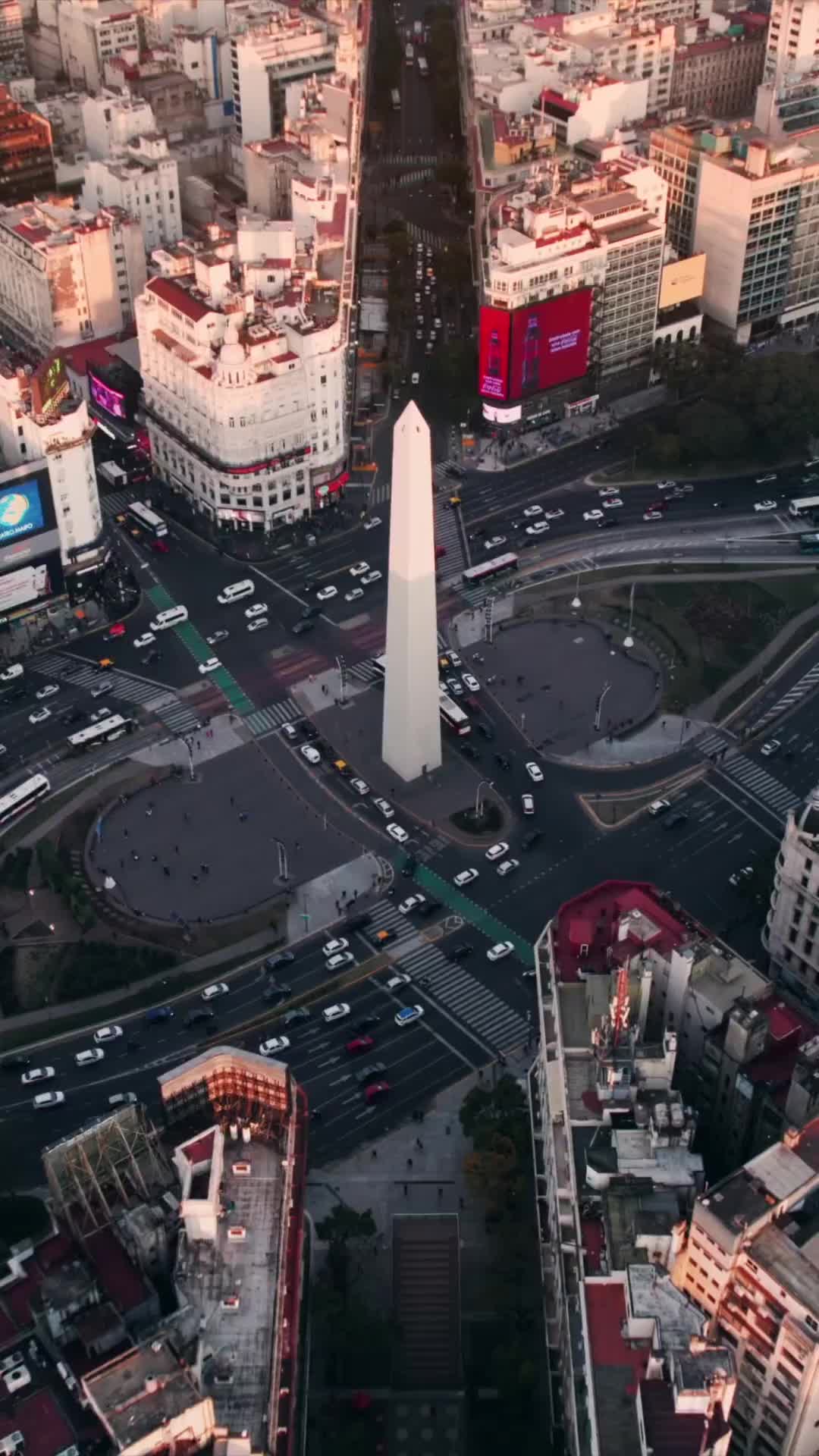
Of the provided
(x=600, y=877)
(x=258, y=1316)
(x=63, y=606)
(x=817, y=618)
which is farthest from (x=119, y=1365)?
(x=817, y=618)

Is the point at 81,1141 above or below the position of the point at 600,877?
above

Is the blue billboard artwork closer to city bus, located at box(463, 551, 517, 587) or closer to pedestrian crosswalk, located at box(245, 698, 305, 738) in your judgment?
pedestrian crosswalk, located at box(245, 698, 305, 738)

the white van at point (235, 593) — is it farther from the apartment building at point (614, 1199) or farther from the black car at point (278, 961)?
the apartment building at point (614, 1199)

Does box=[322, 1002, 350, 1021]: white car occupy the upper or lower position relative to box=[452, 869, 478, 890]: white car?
lower

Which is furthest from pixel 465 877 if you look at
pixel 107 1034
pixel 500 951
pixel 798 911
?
pixel 107 1034

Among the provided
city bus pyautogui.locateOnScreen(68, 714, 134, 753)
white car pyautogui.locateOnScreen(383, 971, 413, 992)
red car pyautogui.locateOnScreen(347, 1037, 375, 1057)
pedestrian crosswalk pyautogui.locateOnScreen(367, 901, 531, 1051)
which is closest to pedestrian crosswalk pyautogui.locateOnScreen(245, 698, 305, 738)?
city bus pyautogui.locateOnScreen(68, 714, 134, 753)

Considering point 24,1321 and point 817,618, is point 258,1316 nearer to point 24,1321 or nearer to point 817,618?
point 24,1321
